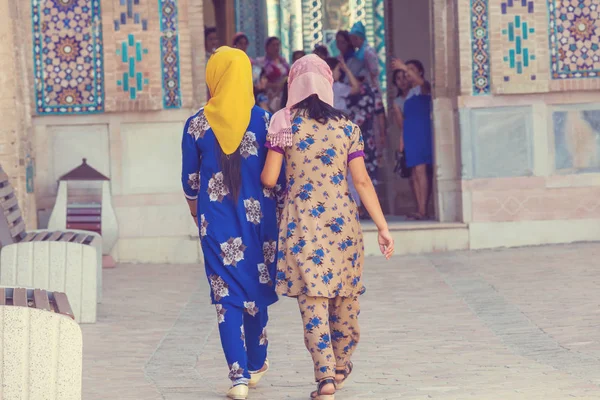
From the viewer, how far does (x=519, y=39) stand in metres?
11.2

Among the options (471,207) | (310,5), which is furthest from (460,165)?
(310,5)

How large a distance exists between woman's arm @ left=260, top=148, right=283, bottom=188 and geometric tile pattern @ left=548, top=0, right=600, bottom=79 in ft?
20.6

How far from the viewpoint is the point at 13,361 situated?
4.35 m

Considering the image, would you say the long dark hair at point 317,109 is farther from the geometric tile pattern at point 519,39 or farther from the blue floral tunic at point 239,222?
the geometric tile pattern at point 519,39

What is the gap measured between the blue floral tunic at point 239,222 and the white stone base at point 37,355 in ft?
4.01

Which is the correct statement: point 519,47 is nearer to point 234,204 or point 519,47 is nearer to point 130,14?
point 130,14

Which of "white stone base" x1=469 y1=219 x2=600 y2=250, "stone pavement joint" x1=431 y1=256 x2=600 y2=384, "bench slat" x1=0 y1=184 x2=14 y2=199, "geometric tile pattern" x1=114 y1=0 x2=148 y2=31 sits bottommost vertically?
"stone pavement joint" x1=431 y1=256 x2=600 y2=384

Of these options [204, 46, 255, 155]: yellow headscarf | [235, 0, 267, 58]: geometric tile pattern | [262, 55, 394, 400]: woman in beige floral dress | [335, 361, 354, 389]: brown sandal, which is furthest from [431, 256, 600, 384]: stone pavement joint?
[235, 0, 267, 58]: geometric tile pattern

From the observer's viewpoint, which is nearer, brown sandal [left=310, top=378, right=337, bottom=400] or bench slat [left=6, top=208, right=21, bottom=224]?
brown sandal [left=310, top=378, right=337, bottom=400]

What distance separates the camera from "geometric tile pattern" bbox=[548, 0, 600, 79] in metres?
11.2

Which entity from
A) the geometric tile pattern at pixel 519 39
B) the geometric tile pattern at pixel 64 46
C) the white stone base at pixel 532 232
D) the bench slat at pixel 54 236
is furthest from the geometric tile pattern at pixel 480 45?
the bench slat at pixel 54 236

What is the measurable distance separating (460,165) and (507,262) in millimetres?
1435

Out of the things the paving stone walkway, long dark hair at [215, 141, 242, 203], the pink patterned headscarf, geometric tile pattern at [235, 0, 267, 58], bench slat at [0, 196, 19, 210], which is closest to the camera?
the pink patterned headscarf

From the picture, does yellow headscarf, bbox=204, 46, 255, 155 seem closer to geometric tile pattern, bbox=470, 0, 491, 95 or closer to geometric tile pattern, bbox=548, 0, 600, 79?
geometric tile pattern, bbox=470, 0, 491, 95
